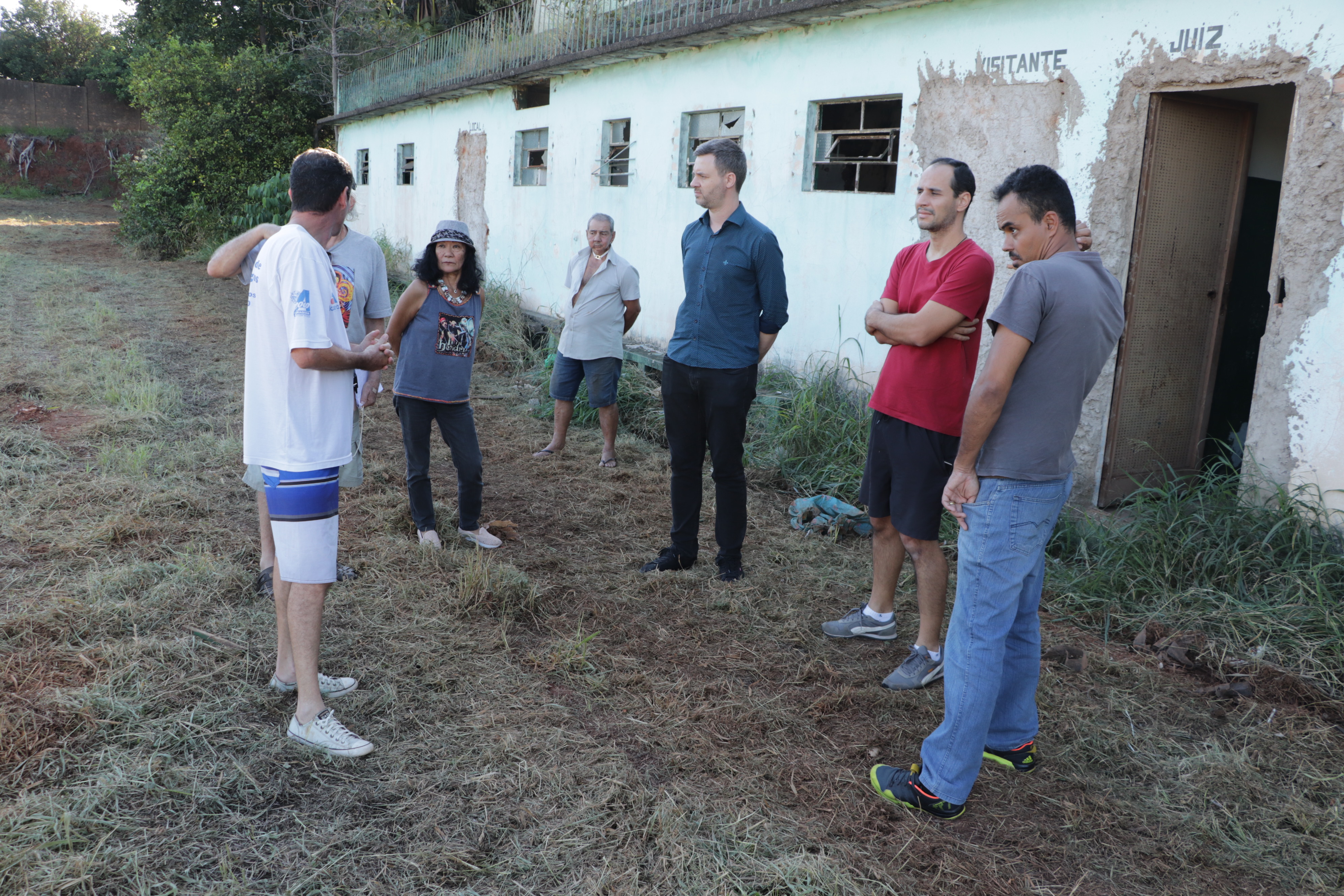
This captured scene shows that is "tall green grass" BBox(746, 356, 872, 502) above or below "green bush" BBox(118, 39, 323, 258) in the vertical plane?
below

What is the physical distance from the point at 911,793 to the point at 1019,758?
1.58 feet

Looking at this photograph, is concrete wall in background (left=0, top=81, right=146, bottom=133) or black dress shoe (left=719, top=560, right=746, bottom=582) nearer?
black dress shoe (left=719, top=560, right=746, bottom=582)

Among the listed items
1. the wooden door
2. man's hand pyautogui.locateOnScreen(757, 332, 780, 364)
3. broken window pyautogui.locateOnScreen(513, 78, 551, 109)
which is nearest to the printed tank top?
man's hand pyautogui.locateOnScreen(757, 332, 780, 364)

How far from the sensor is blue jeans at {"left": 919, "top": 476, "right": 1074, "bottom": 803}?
8.44 feet

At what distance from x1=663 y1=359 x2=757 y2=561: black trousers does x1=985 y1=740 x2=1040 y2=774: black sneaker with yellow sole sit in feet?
5.57

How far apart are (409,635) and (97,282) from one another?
13417mm

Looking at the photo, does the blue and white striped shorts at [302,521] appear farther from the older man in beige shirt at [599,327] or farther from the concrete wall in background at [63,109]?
the concrete wall in background at [63,109]

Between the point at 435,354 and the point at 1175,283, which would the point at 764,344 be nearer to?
the point at 435,354

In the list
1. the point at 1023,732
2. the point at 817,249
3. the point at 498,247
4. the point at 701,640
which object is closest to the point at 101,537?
the point at 701,640

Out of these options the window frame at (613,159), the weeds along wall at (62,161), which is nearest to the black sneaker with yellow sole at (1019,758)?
the window frame at (613,159)

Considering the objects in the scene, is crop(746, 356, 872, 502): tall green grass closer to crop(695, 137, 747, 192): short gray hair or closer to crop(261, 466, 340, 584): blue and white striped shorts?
crop(695, 137, 747, 192): short gray hair

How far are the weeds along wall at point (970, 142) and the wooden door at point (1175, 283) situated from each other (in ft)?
0.44

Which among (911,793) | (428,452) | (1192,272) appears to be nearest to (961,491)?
(911,793)

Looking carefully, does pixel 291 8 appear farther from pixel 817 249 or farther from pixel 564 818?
pixel 564 818
